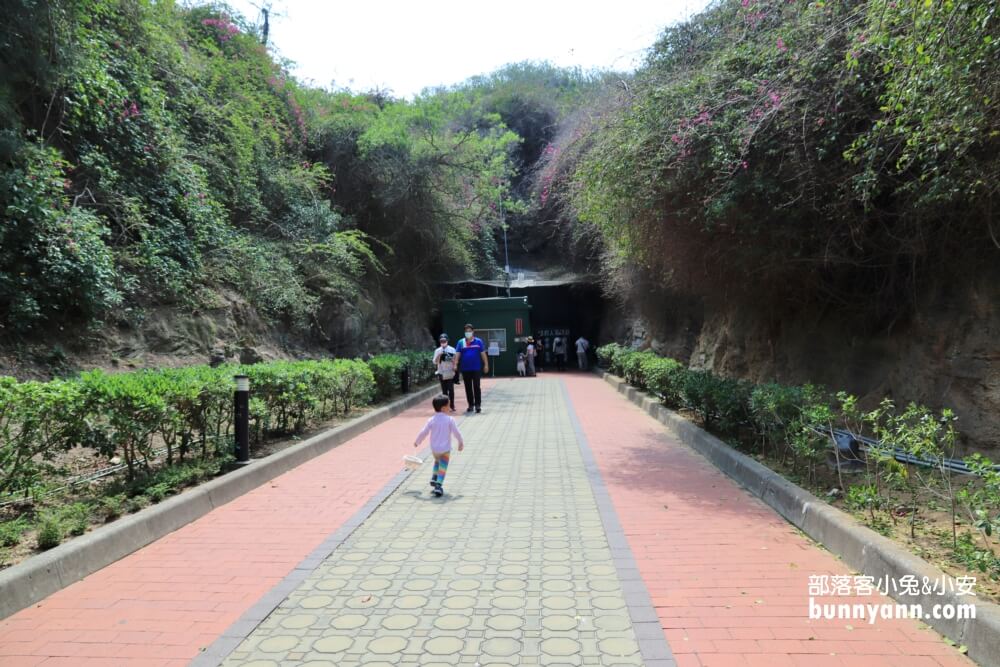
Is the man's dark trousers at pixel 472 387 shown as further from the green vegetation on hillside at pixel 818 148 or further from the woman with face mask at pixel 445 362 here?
the green vegetation on hillside at pixel 818 148

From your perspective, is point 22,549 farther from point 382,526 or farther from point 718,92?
point 718,92

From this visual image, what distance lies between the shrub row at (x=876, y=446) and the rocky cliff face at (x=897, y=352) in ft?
1.09

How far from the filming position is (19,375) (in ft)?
24.3

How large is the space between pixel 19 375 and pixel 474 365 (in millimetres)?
7411

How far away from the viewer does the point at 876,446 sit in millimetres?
4395

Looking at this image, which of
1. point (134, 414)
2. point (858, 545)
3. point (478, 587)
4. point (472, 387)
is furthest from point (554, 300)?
point (478, 587)

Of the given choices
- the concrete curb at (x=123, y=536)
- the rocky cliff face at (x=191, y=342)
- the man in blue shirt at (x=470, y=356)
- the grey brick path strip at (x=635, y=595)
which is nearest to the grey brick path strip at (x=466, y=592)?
the grey brick path strip at (x=635, y=595)

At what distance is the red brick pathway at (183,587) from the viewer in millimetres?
3213

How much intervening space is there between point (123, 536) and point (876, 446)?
19.2ft

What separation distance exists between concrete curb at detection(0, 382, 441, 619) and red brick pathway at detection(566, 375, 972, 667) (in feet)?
13.0

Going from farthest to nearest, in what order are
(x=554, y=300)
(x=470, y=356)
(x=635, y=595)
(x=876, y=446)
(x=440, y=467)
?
(x=554, y=300) → (x=470, y=356) → (x=440, y=467) → (x=876, y=446) → (x=635, y=595)

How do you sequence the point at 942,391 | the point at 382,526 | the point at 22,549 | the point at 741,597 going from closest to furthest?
the point at 741,597 < the point at 22,549 < the point at 382,526 < the point at 942,391

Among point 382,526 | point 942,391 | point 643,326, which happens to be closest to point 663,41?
point 942,391

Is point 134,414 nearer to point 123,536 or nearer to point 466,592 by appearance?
point 123,536
